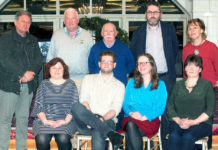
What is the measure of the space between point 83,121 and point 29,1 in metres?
8.53

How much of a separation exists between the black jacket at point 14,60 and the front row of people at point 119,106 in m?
0.28

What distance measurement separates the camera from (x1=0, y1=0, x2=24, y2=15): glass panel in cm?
1080

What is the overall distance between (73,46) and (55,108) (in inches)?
33.7

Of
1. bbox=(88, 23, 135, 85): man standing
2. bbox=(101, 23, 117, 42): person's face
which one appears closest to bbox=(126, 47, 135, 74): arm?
bbox=(88, 23, 135, 85): man standing

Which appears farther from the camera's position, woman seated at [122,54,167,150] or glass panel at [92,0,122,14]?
glass panel at [92,0,122,14]

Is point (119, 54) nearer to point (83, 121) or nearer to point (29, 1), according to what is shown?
point (83, 121)

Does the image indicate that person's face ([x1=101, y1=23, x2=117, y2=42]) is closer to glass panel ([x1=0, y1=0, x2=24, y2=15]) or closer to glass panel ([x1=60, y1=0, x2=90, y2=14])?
glass panel ([x1=60, y1=0, x2=90, y2=14])

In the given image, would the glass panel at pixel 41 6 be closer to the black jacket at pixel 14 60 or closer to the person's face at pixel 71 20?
the person's face at pixel 71 20

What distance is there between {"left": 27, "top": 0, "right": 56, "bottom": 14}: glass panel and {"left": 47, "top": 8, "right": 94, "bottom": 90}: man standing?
728 centimetres

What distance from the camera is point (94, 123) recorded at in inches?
124

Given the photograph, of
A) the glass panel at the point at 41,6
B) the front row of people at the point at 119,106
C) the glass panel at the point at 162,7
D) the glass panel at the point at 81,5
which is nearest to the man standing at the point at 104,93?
the front row of people at the point at 119,106

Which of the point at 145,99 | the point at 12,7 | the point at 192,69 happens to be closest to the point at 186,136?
the point at 145,99

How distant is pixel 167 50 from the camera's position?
367 cm

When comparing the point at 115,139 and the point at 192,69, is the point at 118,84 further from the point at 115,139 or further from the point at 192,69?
the point at 192,69
